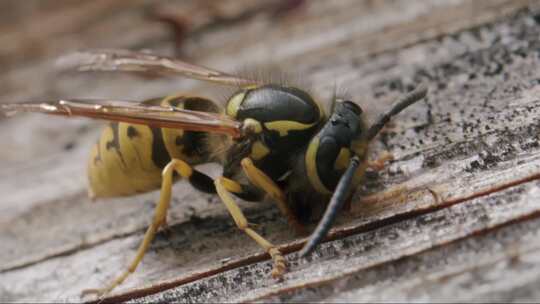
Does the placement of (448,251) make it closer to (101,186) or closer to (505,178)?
(505,178)

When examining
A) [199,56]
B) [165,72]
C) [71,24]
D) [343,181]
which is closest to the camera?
[343,181]

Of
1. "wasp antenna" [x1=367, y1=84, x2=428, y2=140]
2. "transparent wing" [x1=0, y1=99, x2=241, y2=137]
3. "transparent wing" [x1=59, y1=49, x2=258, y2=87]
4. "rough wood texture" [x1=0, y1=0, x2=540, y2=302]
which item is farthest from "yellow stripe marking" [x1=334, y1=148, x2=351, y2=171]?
"transparent wing" [x1=59, y1=49, x2=258, y2=87]

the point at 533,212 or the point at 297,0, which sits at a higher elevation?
the point at 297,0

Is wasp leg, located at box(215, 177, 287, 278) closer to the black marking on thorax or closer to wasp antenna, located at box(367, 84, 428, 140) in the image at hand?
the black marking on thorax

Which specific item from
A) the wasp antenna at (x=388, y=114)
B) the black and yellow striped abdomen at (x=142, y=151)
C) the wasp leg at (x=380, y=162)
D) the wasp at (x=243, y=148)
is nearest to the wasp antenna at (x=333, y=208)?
the wasp at (x=243, y=148)

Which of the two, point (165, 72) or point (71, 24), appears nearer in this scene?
point (165, 72)

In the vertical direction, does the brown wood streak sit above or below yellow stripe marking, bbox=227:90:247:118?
below

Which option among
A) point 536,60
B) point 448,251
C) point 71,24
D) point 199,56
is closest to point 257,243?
point 448,251

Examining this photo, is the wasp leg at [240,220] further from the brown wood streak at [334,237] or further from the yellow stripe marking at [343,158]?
the yellow stripe marking at [343,158]
